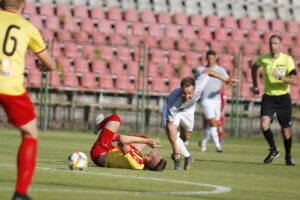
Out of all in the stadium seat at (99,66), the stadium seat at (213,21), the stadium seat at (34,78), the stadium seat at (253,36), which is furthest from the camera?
the stadium seat at (253,36)

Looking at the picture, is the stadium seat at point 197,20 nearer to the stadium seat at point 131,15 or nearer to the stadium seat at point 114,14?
the stadium seat at point 131,15

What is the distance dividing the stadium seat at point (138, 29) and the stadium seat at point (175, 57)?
1.51 metres

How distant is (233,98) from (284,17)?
311 inches

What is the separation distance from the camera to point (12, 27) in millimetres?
7402

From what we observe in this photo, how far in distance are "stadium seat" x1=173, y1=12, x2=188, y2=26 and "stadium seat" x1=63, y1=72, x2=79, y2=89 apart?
6.35 m

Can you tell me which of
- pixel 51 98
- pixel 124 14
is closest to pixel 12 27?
pixel 51 98

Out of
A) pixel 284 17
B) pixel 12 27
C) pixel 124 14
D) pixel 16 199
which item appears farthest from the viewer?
pixel 284 17

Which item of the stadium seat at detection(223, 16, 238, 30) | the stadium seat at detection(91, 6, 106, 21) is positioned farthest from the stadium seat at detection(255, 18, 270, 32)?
the stadium seat at detection(91, 6, 106, 21)

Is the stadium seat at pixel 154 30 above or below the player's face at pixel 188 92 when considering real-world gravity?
above

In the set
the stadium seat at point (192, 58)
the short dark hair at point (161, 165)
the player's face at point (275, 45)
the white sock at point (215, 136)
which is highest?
the player's face at point (275, 45)

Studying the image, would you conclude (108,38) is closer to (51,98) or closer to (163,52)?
(163,52)

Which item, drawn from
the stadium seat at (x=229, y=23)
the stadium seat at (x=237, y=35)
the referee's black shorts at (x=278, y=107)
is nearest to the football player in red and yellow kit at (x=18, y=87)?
the referee's black shorts at (x=278, y=107)

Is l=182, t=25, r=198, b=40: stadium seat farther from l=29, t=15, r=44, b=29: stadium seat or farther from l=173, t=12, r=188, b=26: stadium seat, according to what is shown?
l=29, t=15, r=44, b=29: stadium seat

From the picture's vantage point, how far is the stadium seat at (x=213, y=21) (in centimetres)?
3130
